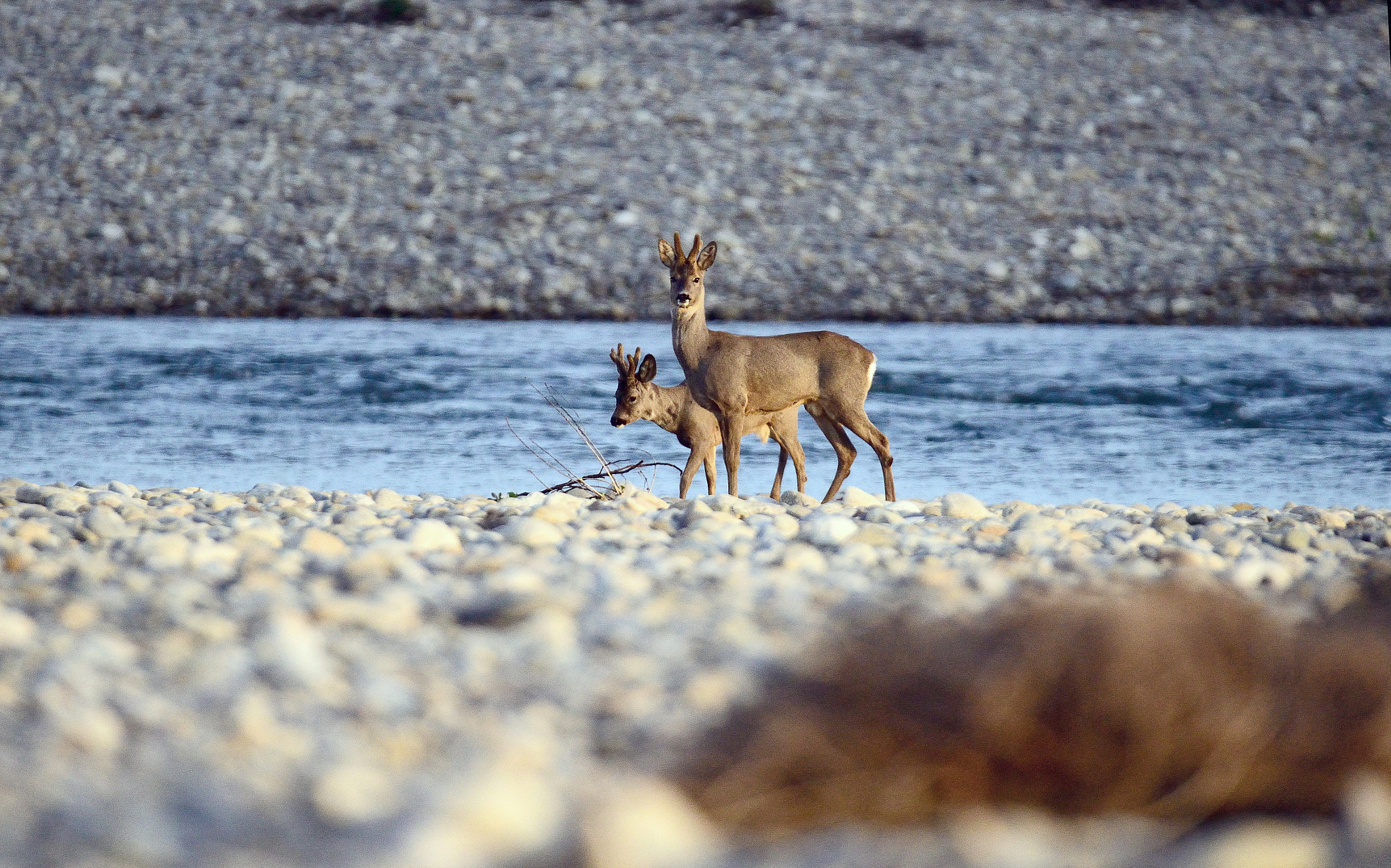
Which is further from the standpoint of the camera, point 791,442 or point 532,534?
point 791,442

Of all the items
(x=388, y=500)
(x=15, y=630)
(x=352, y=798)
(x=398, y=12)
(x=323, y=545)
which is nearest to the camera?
(x=352, y=798)

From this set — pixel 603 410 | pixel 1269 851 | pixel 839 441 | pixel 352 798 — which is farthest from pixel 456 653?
pixel 603 410

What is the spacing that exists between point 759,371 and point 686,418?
0.54 meters

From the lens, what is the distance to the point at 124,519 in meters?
4.59

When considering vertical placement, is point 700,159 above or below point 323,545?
above

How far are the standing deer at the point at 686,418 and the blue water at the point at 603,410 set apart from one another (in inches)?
18.8

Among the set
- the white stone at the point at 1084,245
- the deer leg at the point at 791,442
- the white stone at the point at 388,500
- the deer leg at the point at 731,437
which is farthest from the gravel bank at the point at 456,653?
the white stone at the point at 1084,245

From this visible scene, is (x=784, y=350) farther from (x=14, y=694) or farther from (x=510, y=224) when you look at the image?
(x=510, y=224)

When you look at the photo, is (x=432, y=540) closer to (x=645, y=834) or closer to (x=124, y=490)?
(x=645, y=834)

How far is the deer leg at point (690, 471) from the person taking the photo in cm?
625

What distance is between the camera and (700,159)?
603 inches

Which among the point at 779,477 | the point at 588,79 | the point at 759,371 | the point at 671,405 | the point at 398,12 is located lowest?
the point at 779,477

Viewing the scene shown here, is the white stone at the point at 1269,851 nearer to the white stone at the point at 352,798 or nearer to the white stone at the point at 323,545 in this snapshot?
the white stone at the point at 352,798

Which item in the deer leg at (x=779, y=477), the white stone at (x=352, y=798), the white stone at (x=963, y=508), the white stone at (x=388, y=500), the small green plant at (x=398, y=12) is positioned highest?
the small green plant at (x=398, y=12)
